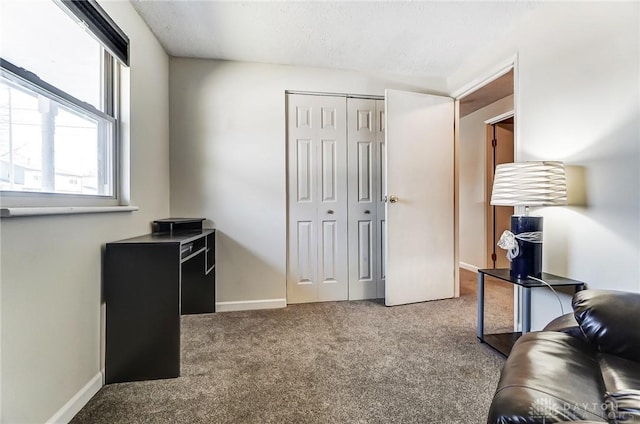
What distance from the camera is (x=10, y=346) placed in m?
1.03

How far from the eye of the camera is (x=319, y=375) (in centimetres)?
164

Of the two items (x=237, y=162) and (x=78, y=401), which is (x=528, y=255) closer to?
(x=237, y=162)

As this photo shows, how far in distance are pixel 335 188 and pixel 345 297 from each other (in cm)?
109

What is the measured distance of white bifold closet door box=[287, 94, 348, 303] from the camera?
2875 millimetres

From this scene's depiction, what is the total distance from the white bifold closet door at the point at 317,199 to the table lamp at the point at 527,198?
144 centimetres

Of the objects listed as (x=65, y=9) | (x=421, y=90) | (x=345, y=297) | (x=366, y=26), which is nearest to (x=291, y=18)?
(x=366, y=26)

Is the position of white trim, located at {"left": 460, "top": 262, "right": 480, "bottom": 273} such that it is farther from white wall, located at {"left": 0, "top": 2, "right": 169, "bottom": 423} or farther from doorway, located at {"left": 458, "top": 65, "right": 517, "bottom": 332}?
white wall, located at {"left": 0, "top": 2, "right": 169, "bottom": 423}

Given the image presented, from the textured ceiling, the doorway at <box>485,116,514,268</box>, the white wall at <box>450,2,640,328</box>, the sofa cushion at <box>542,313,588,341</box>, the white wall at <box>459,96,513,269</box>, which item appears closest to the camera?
the sofa cushion at <box>542,313,588,341</box>

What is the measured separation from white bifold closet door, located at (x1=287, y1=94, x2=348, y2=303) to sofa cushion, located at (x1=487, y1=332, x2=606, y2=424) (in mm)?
2001

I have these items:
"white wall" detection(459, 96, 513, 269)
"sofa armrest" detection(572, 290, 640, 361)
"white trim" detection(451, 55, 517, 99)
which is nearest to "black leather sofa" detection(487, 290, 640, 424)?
"sofa armrest" detection(572, 290, 640, 361)

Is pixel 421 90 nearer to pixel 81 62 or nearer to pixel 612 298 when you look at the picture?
pixel 612 298


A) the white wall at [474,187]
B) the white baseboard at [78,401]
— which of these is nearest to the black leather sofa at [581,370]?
the white baseboard at [78,401]

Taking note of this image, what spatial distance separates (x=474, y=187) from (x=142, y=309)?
4.35m

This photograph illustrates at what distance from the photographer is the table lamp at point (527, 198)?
1.66 meters
